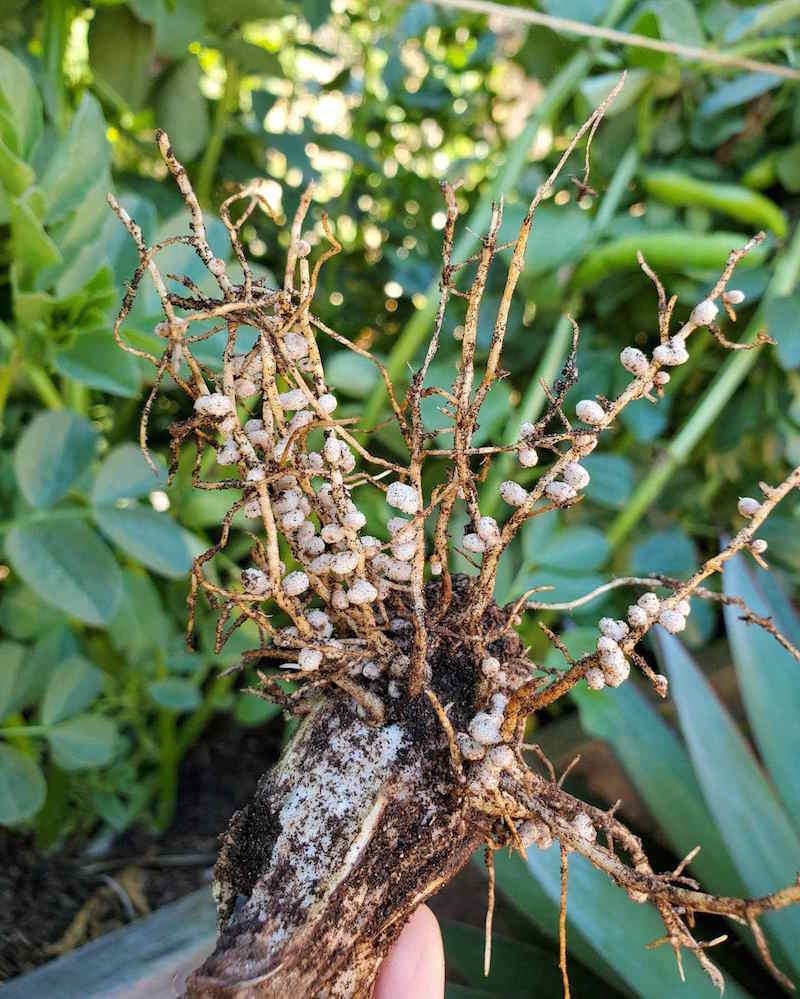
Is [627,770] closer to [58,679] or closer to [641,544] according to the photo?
[641,544]

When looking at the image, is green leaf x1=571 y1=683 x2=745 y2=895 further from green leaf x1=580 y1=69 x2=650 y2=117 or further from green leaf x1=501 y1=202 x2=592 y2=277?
green leaf x1=580 y1=69 x2=650 y2=117

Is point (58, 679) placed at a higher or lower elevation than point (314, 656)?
lower

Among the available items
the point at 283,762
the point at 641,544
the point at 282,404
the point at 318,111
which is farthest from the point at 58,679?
the point at 318,111

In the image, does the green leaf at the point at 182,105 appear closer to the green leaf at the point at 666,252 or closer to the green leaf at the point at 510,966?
the green leaf at the point at 666,252

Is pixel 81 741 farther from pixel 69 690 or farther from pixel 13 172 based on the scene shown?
pixel 13 172

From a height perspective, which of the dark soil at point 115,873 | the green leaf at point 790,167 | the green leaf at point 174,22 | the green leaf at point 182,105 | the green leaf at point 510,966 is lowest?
the dark soil at point 115,873

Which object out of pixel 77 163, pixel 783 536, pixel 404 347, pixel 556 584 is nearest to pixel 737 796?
pixel 556 584

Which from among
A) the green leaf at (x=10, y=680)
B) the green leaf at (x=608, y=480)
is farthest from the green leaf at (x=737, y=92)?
the green leaf at (x=10, y=680)
